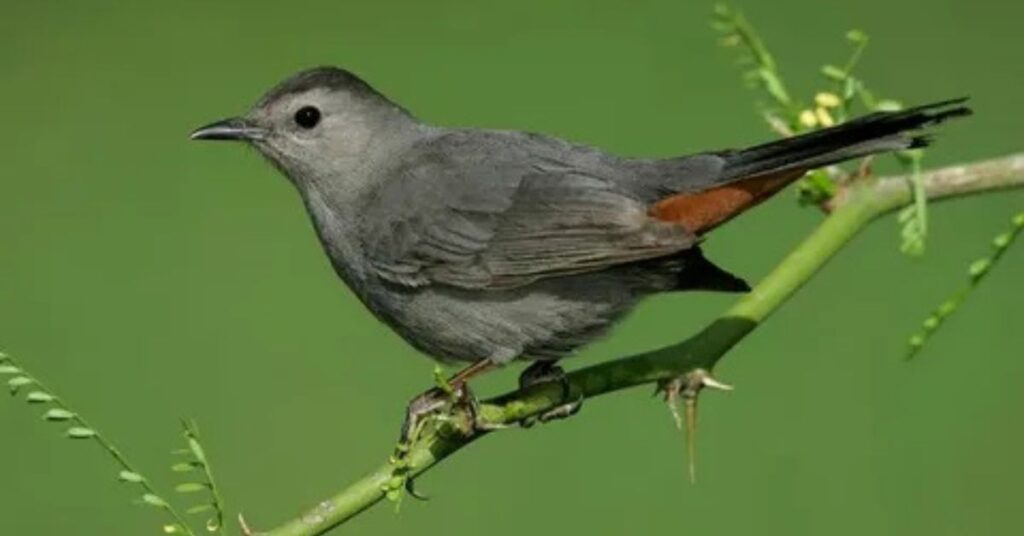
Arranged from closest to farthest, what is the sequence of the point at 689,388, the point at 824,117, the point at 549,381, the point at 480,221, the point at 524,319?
1. the point at 689,388
2. the point at 549,381
3. the point at 824,117
4. the point at 524,319
5. the point at 480,221

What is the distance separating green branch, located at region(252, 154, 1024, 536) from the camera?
313 cm

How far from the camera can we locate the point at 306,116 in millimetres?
4320

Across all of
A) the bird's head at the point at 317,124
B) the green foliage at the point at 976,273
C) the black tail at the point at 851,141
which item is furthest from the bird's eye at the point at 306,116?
the green foliage at the point at 976,273

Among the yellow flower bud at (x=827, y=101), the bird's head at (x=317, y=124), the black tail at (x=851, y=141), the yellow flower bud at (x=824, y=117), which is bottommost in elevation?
the black tail at (x=851, y=141)

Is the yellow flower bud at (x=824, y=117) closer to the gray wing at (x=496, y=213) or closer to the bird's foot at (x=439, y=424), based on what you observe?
the gray wing at (x=496, y=213)

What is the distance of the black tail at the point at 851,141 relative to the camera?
10.9 ft

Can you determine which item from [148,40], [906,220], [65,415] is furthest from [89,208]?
[65,415]

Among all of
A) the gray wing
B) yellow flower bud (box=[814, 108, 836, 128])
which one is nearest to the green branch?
yellow flower bud (box=[814, 108, 836, 128])

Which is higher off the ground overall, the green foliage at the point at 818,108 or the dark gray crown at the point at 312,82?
the dark gray crown at the point at 312,82

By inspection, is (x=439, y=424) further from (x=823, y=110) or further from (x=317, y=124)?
(x=317, y=124)

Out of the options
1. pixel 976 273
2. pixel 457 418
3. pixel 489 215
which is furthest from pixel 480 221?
pixel 976 273

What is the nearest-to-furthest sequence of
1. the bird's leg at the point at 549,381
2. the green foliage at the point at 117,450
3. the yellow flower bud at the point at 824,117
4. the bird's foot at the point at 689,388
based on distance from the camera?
the green foliage at the point at 117,450
the bird's foot at the point at 689,388
the bird's leg at the point at 549,381
the yellow flower bud at the point at 824,117

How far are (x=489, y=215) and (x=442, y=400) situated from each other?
66cm

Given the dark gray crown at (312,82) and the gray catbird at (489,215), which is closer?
the gray catbird at (489,215)
